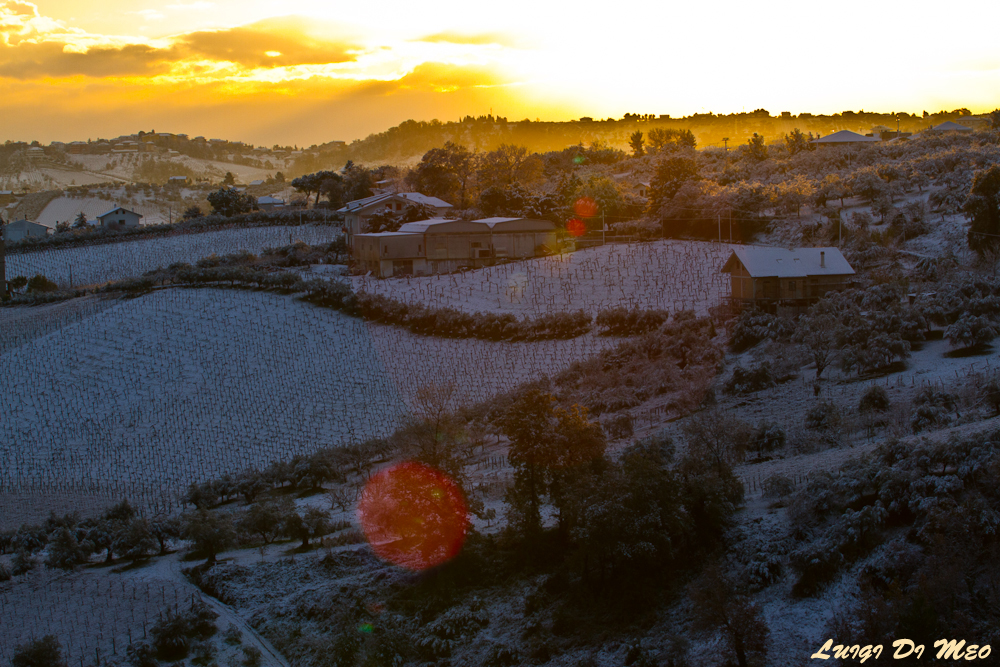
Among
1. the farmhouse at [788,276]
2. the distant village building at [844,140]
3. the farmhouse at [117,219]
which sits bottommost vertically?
the farmhouse at [788,276]

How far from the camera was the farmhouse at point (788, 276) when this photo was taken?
104 ft

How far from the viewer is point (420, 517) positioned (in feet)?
59.5

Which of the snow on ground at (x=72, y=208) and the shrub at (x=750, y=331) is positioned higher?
the snow on ground at (x=72, y=208)

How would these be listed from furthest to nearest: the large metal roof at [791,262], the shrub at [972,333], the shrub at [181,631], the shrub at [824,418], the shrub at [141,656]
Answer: the large metal roof at [791,262] → the shrub at [972,333] → the shrub at [824,418] → the shrub at [181,631] → the shrub at [141,656]

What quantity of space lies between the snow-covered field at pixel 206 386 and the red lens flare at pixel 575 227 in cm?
1947

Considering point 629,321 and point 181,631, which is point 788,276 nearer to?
point 629,321

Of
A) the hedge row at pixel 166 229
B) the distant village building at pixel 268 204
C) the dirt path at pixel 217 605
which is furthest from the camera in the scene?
the distant village building at pixel 268 204

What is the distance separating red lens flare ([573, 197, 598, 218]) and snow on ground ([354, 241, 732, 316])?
27.1ft

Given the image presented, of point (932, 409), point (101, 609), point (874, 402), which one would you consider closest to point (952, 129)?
point (874, 402)

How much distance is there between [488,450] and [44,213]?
4403 inches

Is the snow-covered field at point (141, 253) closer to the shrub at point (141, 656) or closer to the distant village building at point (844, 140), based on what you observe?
the distant village building at point (844, 140)

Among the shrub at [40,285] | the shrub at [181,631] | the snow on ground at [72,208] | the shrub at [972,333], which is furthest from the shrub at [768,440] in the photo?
the snow on ground at [72,208]

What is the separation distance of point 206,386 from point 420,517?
18.0 m

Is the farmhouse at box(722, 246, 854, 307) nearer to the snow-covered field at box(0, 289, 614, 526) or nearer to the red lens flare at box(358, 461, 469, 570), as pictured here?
the snow-covered field at box(0, 289, 614, 526)
